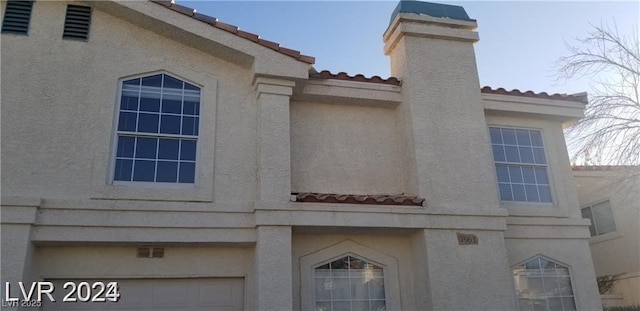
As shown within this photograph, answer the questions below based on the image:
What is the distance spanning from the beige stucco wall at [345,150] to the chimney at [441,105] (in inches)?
15.9

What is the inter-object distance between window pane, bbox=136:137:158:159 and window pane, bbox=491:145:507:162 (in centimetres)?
683

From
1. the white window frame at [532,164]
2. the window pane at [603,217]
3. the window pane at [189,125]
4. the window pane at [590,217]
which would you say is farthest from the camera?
the window pane at [590,217]

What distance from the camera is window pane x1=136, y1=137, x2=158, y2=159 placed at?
8821mm

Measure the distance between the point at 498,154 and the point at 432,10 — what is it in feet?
11.3

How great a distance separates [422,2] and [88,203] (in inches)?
311

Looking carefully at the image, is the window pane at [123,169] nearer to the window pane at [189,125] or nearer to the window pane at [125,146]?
the window pane at [125,146]

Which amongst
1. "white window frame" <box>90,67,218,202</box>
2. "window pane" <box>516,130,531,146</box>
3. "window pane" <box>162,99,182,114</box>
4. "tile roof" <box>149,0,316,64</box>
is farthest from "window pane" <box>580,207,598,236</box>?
"window pane" <box>162,99,182,114</box>

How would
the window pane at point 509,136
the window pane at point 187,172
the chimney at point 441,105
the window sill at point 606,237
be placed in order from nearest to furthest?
the window pane at point 187,172
the chimney at point 441,105
the window pane at point 509,136
the window sill at point 606,237

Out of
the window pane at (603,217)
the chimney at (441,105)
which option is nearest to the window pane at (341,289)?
the chimney at (441,105)

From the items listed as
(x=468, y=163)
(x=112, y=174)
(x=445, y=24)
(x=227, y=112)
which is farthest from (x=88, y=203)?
(x=445, y=24)

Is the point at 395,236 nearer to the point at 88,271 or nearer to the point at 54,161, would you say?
the point at 88,271

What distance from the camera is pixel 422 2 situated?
11.2 m

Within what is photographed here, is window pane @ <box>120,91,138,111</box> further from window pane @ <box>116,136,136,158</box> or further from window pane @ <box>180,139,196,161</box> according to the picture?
window pane @ <box>180,139,196,161</box>

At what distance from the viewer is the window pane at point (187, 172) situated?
884cm
